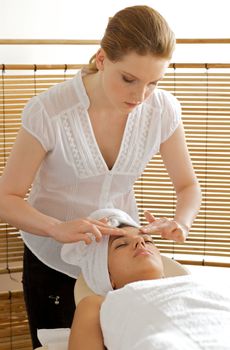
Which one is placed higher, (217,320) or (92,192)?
(92,192)

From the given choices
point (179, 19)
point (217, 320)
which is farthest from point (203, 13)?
point (217, 320)

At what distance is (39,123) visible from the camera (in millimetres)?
2213

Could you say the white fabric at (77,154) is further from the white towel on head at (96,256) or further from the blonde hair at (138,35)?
the blonde hair at (138,35)

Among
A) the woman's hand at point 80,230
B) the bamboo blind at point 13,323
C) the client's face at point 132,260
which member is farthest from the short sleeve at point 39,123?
the bamboo blind at point 13,323

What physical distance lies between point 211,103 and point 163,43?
1112 mm

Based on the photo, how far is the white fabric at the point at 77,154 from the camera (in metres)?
2.26

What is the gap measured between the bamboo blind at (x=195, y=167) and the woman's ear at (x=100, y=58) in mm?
894

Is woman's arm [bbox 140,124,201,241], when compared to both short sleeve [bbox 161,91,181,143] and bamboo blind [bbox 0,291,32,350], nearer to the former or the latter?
short sleeve [bbox 161,91,181,143]

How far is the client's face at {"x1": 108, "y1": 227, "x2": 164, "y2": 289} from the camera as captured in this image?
2.25m

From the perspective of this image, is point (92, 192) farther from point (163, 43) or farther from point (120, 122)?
point (163, 43)

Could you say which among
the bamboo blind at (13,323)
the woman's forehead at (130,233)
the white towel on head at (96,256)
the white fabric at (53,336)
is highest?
the woman's forehead at (130,233)

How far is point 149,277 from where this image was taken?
2.25 meters

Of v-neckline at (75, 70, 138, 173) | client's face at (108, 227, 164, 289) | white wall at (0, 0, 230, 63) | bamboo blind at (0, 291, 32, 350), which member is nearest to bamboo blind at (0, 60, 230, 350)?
bamboo blind at (0, 291, 32, 350)

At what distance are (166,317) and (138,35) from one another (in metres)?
0.77
